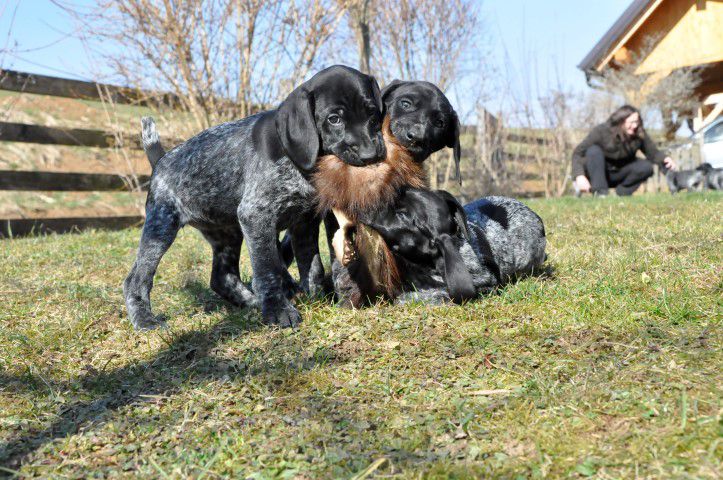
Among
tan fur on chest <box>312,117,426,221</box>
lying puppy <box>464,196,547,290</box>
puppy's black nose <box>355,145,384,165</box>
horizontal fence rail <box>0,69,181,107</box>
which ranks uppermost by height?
horizontal fence rail <box>0,69,181,107</box>

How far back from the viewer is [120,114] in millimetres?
11047

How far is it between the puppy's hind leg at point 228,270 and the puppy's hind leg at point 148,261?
1.35ft

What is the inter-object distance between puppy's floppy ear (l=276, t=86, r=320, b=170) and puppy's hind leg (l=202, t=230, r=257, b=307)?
41.3 inches

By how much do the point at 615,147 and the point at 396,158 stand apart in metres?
8.51

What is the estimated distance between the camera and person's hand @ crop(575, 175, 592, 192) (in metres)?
11.4

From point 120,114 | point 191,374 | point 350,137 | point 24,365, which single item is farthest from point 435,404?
point 120,114

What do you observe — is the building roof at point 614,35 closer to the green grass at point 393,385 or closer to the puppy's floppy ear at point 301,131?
the green grass at point 393,385

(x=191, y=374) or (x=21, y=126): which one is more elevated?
(x=21, y=126)

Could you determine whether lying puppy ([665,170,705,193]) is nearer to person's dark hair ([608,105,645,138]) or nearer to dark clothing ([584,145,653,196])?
dark clothing ([584,145,653,196])

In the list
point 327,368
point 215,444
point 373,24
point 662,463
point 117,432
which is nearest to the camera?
point 662,463

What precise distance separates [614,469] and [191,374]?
1842mm

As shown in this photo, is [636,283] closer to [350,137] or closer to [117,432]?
[350,137]

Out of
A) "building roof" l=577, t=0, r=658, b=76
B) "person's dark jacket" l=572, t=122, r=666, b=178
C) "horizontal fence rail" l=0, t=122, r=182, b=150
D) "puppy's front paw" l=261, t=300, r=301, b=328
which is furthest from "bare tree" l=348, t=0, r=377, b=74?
"building roof" l=577, t=0, r=658, b=76

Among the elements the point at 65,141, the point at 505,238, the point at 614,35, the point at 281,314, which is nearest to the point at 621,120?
the point at 614,35
